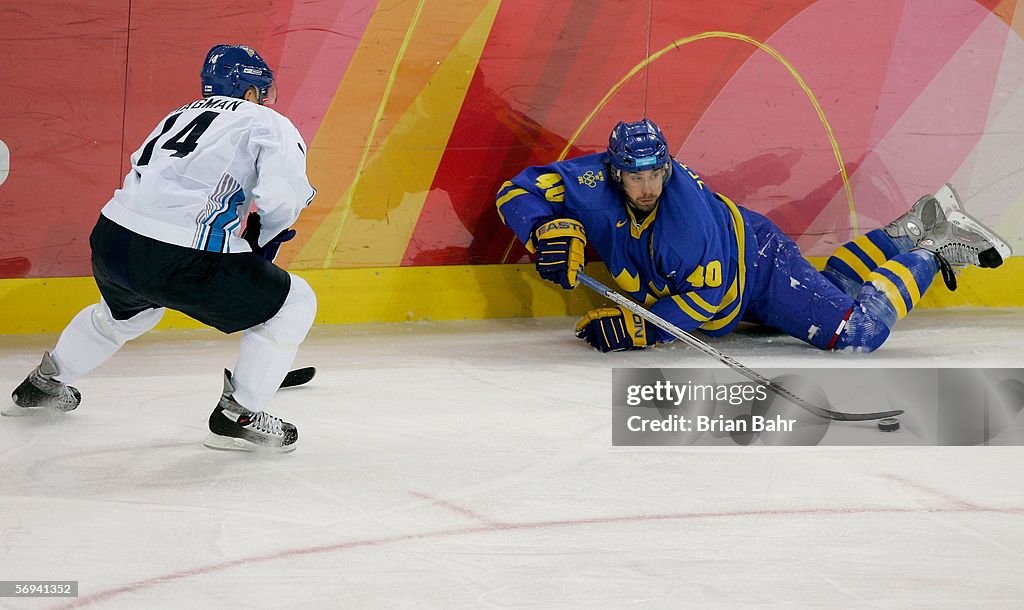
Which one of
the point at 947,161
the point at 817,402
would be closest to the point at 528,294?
the point at 817,402

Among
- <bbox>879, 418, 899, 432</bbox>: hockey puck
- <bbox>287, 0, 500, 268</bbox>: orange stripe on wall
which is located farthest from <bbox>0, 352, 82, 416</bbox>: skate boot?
<bbox>879, 418, 899, 432</bbox>: hockey puck

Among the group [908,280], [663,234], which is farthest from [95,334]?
[908,280]

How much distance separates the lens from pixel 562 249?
154 inches

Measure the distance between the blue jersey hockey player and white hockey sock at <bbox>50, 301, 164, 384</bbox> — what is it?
1500 mm

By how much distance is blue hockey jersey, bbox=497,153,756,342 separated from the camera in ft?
12.6

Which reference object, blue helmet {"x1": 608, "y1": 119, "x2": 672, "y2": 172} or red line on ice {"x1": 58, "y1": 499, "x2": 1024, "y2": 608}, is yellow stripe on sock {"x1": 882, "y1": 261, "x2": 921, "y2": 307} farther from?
red line on ice {"x1": 58, "y1": 499, "x2": 1024, "y2": 608}

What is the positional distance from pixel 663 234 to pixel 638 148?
31 cm

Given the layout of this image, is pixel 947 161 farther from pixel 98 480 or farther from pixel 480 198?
pixel 98 480

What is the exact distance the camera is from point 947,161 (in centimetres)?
485

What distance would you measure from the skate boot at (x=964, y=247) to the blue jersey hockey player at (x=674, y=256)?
78 mm

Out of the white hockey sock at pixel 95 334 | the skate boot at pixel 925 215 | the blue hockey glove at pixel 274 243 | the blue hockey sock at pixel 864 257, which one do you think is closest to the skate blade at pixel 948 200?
the skate boot at pixel 925 215

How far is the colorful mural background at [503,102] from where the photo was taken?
13.0ft

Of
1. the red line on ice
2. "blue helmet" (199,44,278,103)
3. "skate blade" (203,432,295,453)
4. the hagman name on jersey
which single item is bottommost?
the red line on ice

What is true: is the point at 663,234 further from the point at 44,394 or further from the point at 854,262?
the point at 44,394
